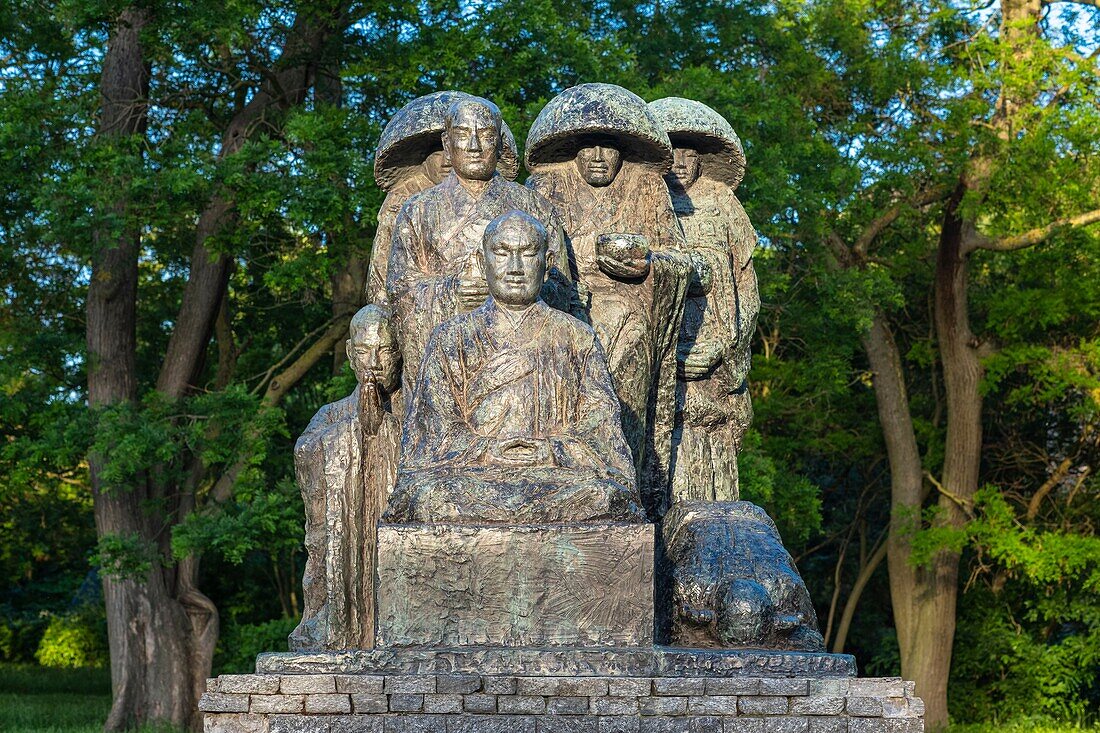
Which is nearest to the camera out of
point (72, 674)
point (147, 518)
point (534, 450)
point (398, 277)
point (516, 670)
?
point (516, 670)

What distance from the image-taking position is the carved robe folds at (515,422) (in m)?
7.14

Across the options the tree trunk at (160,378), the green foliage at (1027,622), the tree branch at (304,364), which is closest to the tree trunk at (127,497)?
the tree trunk at (160,378)

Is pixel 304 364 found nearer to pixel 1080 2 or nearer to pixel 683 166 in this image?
pixel 683 166

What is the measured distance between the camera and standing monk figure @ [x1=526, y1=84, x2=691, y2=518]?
341 inches

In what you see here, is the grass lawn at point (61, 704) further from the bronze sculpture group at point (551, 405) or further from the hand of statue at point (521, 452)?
the hand of statue at point (521, 452)

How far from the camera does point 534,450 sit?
7.35 m

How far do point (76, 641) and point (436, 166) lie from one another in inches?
812

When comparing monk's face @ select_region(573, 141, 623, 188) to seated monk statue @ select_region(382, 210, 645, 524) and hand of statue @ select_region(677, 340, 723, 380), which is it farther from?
seated monk statue @ select_region(382, 210, 645, 524)

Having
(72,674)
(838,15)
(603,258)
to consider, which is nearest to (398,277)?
(603,258)

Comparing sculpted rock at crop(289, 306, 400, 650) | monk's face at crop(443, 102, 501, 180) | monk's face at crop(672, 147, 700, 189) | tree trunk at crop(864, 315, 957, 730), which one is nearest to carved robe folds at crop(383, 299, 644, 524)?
sculpted rock at crop(289, 306, 400, 650)

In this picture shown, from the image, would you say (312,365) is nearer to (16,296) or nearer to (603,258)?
(16,296)

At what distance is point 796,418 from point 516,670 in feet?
56.5

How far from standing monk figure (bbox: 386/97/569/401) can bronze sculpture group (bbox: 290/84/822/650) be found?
1 cm

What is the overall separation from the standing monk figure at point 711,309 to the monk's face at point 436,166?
1.33 meters
